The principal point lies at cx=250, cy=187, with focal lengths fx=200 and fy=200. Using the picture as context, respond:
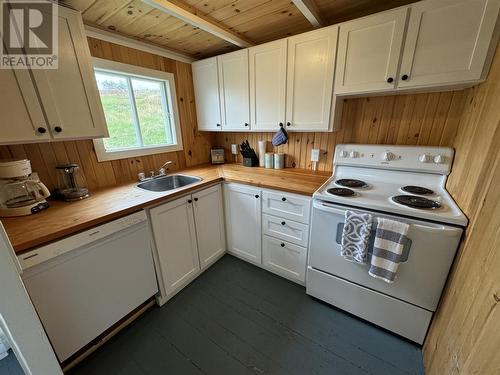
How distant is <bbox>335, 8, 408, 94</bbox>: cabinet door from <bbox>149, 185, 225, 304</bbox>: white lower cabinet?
4.88ft

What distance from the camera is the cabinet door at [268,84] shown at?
71.8 inches

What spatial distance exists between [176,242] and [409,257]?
5.54 ft

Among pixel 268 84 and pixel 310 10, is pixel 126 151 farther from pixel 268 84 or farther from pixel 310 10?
pixel 310 10

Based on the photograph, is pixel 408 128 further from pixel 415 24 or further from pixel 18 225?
pixel 18 225

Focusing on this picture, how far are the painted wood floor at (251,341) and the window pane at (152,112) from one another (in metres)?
1.66

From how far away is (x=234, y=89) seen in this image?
2.15 metres

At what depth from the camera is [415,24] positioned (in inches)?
49.5

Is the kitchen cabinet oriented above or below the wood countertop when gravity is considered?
above

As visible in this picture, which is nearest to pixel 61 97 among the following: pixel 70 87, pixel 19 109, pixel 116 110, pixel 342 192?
pixel 70 87

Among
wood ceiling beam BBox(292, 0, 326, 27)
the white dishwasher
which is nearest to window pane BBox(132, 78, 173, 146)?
the white dishwasher

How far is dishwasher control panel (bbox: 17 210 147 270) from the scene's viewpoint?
990 mm

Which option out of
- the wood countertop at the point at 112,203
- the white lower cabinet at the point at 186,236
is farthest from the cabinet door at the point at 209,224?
the wood countertop at the point at 112,203

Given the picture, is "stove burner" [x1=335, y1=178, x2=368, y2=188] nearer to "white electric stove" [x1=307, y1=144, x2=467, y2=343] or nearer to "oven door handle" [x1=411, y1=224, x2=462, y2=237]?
"white electric stove" [x1=307, y1=144, x2=467, y2=343]

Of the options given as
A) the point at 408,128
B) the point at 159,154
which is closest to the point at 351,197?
the point at 408,128
